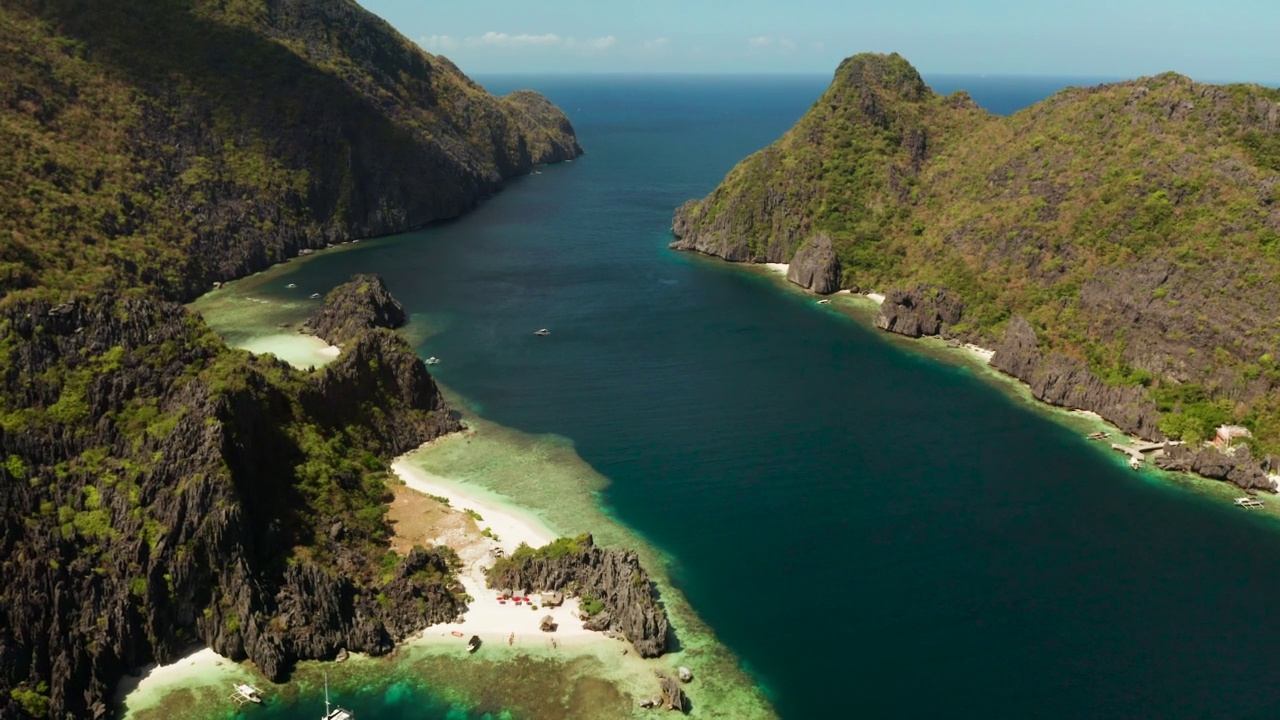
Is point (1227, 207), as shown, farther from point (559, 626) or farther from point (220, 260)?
point (220, 260)

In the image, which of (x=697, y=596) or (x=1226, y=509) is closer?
(x=697, y=596)

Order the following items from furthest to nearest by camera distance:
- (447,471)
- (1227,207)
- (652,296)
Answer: (652,296)
(1227,207)
(447,471)

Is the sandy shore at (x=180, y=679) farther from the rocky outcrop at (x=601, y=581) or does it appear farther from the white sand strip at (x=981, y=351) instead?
the white sand strip at (x=981, y=351)

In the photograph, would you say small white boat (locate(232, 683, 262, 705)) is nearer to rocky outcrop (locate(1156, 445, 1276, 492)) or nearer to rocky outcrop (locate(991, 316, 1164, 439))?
rocky outcrop (locate(1156, 445, 1276, 492))

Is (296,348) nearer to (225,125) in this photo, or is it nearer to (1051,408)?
(225,125)

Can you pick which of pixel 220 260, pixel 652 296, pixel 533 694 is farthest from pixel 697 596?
pixel 220 260
